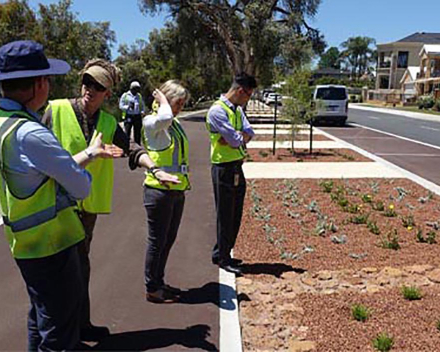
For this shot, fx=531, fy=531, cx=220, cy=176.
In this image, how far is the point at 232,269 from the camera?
17.3ft

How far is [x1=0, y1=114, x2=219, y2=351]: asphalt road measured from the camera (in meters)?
3.90

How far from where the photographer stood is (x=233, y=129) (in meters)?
4.96

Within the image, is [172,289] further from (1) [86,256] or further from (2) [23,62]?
(2) [23,62]

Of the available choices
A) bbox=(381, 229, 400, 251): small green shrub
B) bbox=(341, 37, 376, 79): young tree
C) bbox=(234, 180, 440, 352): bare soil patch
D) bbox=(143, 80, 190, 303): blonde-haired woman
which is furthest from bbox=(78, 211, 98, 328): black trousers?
bbox=(341, 37, 376, 79): young tree

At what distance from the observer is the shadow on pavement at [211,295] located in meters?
4.54

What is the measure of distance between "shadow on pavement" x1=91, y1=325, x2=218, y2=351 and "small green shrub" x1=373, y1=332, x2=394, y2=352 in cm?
115

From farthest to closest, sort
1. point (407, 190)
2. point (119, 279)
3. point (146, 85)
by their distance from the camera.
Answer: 1. point (146, 85)
2. point (407, 190)
3. point (119, 279)

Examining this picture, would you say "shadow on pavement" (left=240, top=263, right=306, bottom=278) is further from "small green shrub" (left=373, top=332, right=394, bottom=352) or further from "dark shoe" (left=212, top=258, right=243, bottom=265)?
"small green shrub" (left=373, top=332, right=394, bottom=352)

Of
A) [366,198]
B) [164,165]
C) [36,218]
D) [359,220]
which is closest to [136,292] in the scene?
[164,165]

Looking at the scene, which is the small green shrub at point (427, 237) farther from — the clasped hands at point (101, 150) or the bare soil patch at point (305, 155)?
the bare soil patch at point (305, 155)

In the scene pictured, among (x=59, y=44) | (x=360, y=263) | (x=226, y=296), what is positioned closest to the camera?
(x=226, y=296)

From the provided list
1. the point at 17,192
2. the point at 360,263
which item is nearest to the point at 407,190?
the point at 360,263

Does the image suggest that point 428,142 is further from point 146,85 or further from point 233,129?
point 146,85

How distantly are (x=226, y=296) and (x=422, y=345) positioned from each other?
1.65m
